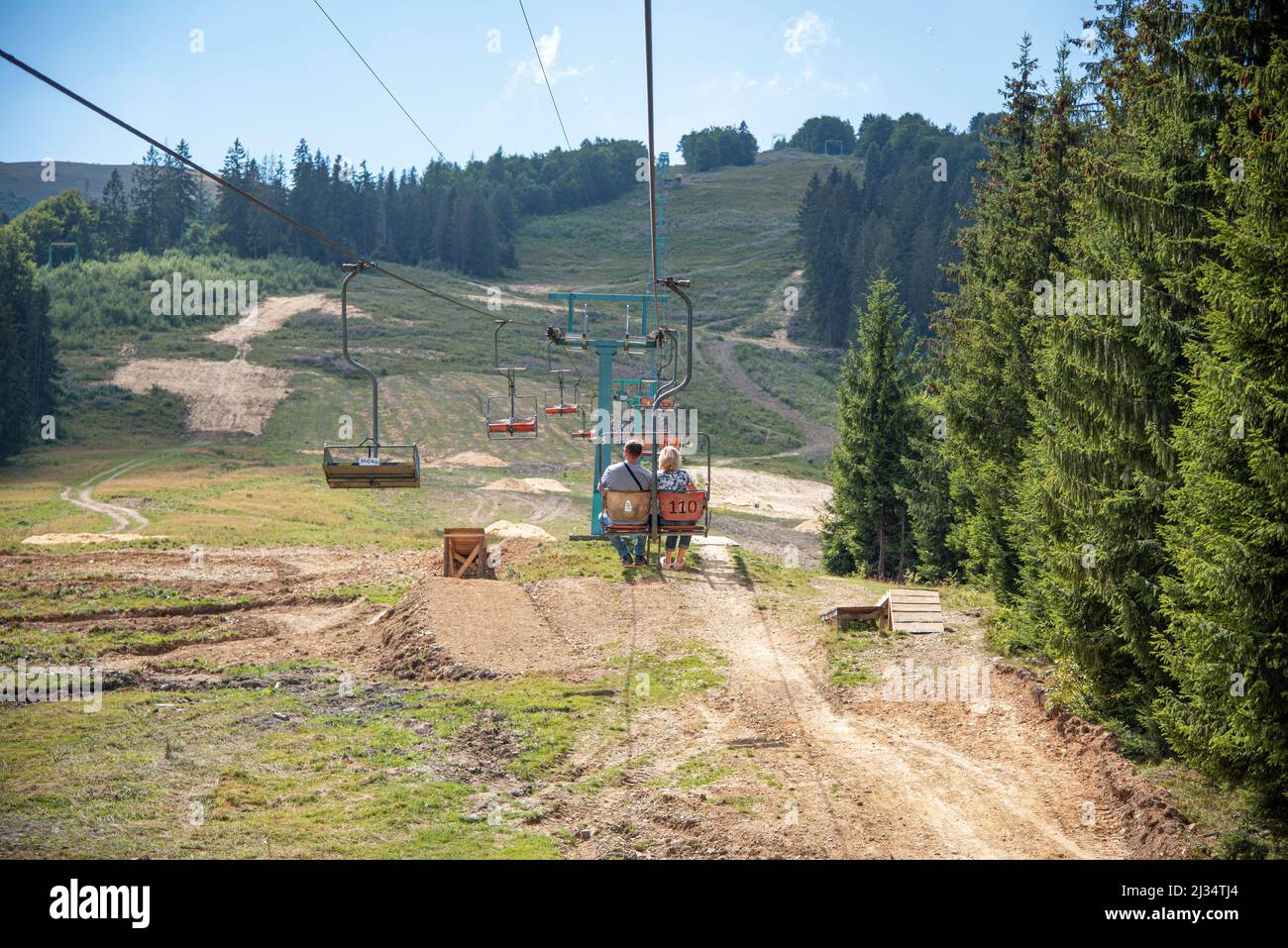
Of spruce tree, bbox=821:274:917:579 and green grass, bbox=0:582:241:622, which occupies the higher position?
spruce tree, bbox=821:274:917:579

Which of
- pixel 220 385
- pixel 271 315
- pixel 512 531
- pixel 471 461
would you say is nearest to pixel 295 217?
pixel 271 315

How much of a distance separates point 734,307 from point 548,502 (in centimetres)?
9214

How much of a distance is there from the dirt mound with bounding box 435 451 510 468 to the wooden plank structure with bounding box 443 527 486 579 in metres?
43.4

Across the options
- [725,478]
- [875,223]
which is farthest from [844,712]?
[875,223]

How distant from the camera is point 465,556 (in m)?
31.7

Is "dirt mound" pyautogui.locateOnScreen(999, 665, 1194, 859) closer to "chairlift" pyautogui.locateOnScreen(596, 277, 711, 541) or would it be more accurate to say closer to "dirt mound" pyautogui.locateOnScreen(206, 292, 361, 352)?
"chairlift" pyautogui.locateOnScreen(596, 277, 711, 541)

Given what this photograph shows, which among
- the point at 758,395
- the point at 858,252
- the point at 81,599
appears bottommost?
the point at 81,599

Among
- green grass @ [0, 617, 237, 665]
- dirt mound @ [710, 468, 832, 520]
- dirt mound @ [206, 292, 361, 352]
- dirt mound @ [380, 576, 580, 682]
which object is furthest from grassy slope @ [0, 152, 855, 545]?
dirt mound @ [380, 576, 580, 682]

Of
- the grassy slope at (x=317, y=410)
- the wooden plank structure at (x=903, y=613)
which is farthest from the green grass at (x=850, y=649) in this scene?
the grassy slope at (x=317, y=410)

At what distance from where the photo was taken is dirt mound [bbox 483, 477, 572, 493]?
67.8 metres

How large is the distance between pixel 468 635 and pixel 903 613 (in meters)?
9.44

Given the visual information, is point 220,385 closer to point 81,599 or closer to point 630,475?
point 81,599

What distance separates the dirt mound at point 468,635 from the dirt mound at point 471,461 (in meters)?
48.8
